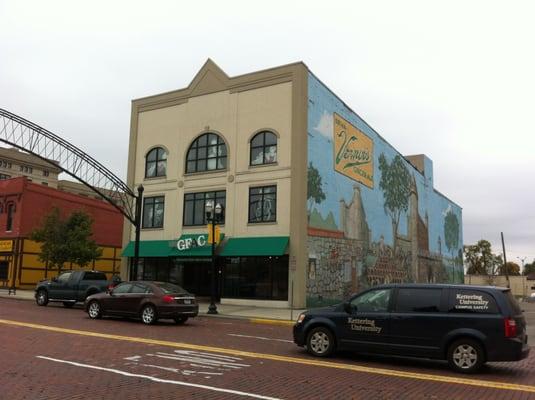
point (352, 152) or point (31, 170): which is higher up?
point (31, 170)

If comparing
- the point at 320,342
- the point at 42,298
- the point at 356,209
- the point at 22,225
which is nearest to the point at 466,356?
the point at 320,342

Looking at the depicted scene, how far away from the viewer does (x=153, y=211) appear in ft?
111

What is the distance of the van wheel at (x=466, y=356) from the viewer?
979 centimetres

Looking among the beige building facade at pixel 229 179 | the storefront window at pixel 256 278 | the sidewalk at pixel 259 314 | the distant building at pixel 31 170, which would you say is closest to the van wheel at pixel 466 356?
the sidewalk at pixel 259 314

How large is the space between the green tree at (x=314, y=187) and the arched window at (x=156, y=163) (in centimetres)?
967

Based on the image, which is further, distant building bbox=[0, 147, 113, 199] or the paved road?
distant building bbox=[0, 147, 113, 199]

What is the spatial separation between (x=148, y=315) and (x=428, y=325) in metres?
10.3

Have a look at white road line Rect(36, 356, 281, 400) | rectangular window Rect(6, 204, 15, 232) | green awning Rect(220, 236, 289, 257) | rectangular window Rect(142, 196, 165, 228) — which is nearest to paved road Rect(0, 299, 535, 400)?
white road line Rect(36, 356, 281, 400)

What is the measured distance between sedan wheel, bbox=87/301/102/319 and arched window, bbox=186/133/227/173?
1393 centimetres

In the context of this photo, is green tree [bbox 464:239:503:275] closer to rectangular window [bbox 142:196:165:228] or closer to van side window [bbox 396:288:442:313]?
rectangular window [bbox 142:196:165:228]

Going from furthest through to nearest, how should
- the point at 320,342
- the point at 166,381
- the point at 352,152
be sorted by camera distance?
the point at 352,152
the point at 320,342
the point at 166,381

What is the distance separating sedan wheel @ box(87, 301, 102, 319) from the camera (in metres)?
19.0

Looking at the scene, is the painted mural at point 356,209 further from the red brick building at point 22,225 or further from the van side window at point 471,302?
the red brick building at point 22,225

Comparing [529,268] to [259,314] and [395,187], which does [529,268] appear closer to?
[395,187]
